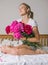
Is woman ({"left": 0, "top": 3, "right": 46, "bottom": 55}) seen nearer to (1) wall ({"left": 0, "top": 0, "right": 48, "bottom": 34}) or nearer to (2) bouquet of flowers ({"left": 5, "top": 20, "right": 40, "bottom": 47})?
(2) bouquet of flowers ({"left": 5, "top": 20, "right": 40, "bottom": 47})

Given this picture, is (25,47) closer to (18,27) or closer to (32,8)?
(18,27)

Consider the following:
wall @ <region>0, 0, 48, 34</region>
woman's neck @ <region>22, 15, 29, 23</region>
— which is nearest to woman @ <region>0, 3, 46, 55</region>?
woman's neck @ <region>22, 15, 29, 23</region>

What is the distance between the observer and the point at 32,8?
122 inches

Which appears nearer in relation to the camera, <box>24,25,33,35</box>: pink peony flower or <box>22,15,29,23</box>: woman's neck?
<box>24,25,33,35</box>: pink peony flower

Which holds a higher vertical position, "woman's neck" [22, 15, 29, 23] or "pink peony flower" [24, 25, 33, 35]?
"woman's neck" [22, 15, 29, 23]

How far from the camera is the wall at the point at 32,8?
3.11 m

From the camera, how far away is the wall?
311 centimetres

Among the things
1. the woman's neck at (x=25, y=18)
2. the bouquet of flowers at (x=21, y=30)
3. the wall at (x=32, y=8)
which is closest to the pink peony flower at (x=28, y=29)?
the bouquet of flowers at (x=21, y=30)

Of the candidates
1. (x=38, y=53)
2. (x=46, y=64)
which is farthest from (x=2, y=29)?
(x=46, y=64)

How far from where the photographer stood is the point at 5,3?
123 inches

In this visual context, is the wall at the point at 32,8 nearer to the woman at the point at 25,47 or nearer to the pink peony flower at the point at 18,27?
the woman at the point at 25,47

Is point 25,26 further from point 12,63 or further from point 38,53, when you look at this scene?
point 12,63

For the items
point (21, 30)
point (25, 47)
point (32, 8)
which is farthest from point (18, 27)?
point (32, 8)

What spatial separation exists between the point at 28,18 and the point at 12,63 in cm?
61
